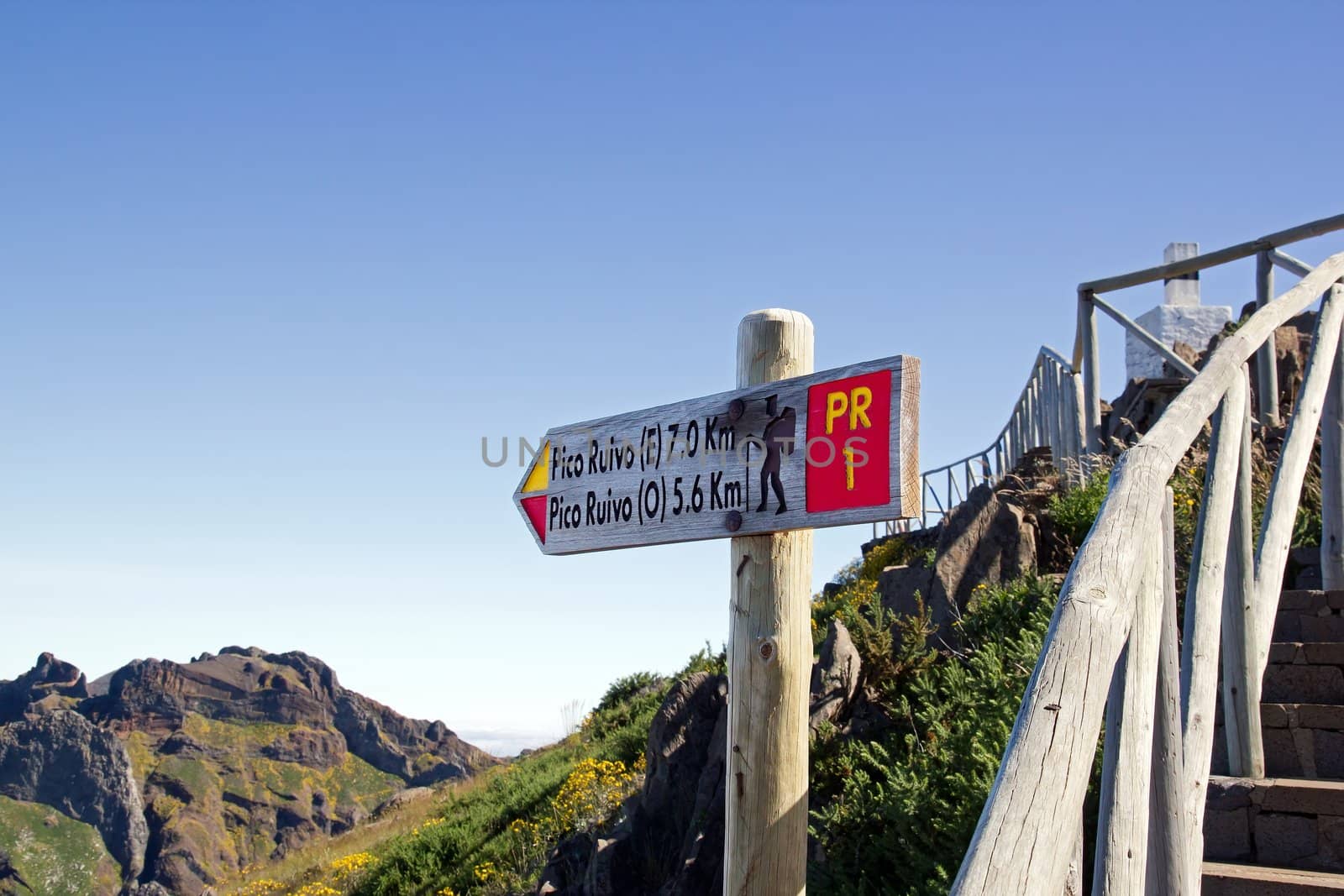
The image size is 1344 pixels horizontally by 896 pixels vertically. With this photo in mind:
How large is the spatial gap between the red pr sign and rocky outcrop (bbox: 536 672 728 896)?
161 inches

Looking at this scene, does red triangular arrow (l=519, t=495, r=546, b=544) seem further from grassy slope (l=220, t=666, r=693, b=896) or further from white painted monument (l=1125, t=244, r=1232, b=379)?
white painted monument (l=1125, t=244, r=1232, b=379)

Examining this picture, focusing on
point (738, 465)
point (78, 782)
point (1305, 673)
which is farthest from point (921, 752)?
point (78, 782)

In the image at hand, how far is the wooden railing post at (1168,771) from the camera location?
9.73 feet

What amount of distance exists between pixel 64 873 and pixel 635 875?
130m

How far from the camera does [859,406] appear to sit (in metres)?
3.14

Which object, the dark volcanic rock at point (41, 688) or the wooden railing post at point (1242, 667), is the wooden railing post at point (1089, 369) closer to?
the wooden railing post at point (1242, 667)

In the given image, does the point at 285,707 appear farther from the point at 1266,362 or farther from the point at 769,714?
the point at 769,714

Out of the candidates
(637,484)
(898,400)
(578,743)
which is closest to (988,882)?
(898,400)

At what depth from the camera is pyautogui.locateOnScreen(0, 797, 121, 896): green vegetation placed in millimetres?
109250

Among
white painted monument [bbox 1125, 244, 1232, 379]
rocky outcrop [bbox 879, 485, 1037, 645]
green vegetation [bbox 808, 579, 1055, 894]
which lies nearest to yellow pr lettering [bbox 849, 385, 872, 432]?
green vegetation [bbox 808, 579, 1055, 894]

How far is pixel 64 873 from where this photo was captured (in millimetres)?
113375

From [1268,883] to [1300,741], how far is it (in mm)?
956

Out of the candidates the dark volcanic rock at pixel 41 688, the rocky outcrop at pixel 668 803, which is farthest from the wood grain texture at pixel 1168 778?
the dark volcanic rock at pixel 41 688

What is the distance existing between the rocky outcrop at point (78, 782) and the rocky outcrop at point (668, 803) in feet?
438
